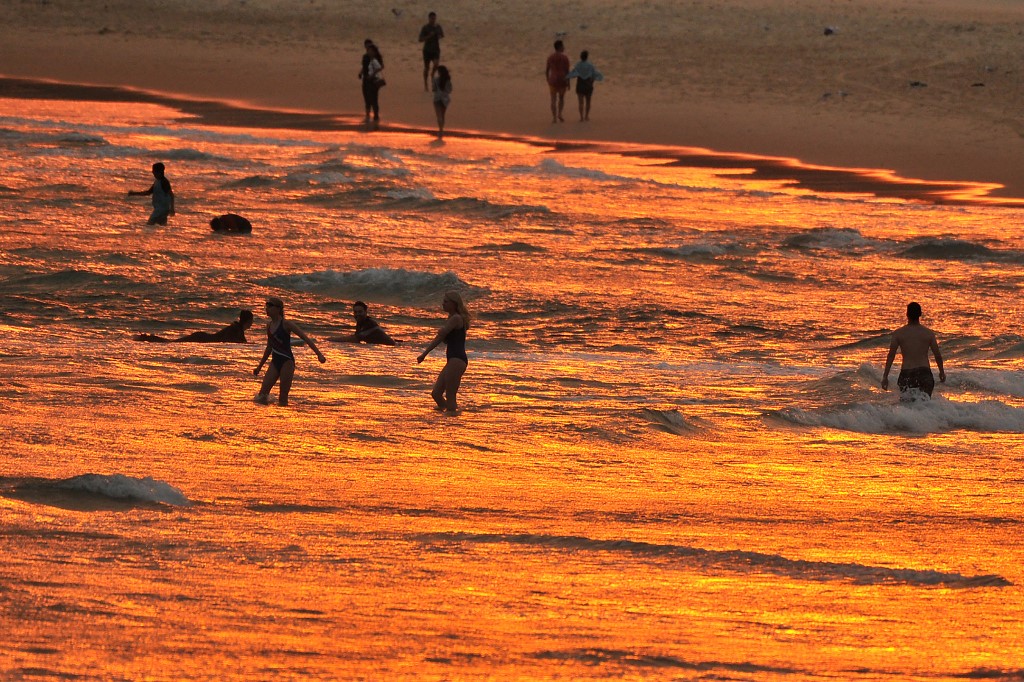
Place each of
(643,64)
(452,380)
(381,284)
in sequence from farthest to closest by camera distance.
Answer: (643,64) < (381,284) < (452,380)

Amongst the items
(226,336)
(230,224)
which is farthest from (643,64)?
(226,336)

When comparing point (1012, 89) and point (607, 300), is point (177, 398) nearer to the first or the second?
point (607, 300)

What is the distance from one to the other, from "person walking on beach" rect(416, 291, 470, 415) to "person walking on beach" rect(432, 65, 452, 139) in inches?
736

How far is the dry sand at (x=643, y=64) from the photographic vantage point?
110 ft

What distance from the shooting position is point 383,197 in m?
27.2

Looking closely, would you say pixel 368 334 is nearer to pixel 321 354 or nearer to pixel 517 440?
pixel 321 354

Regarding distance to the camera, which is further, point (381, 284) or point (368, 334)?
point (381, 284)

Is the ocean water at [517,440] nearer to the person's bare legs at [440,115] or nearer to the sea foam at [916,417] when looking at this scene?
the sea foam at [916,417]

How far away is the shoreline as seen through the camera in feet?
92.4

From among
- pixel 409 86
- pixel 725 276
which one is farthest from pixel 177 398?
pixel 409 86

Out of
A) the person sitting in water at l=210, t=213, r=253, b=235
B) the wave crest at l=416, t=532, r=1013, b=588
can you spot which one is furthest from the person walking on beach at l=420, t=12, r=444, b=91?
the wave crest at l=416, t=532, r=1013, b=588

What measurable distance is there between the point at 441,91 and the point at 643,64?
10.6 meters

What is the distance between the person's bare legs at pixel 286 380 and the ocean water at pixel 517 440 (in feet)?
1.10

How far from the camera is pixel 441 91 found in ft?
108
